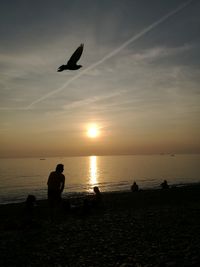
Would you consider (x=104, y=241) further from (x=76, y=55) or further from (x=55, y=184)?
(x=76, y=55)

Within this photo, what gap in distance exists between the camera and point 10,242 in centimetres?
1151

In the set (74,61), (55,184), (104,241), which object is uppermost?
(74,61)

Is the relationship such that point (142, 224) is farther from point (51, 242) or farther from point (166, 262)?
point (166, 262)

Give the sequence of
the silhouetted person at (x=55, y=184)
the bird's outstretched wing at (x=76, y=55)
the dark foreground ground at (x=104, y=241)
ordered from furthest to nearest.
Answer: the silhouetted person at (x=55, y=184) < the bird's outstretched wing at (x=76, y=55) < the dark foreground ground at (x=104, y=241)

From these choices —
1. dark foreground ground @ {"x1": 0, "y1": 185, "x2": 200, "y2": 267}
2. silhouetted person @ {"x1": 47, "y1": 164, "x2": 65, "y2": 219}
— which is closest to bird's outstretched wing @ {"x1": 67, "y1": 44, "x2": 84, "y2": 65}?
silhouetted person @ {"x1": 47, "y1": 164, "x2": 65, "y2": 219}

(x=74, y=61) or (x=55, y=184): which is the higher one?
(x=74, y=61)

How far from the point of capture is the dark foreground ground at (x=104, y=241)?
9.11m

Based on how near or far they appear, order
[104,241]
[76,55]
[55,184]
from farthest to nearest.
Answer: [55,184] < [76,55] < [104,241]

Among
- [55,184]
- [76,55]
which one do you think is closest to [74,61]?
[76,55]

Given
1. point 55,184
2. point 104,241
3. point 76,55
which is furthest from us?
point 55,184

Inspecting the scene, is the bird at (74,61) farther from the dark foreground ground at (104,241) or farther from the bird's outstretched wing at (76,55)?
the dark foreground ground at (104,241)

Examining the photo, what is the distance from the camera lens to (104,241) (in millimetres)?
11234

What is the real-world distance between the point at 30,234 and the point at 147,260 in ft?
18.9

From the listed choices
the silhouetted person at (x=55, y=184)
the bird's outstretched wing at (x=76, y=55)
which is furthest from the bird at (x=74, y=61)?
the silhouetted person at (x=55, y=184)
